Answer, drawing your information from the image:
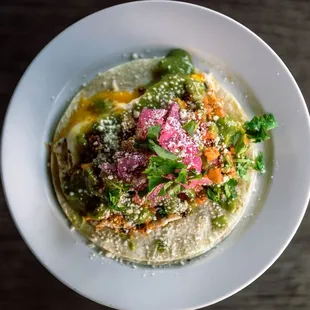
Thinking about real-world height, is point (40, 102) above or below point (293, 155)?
above

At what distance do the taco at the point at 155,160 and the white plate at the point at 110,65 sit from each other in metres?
0.08

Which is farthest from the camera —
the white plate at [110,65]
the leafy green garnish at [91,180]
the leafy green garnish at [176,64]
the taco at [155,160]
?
the leafy green garnish at [176,64]

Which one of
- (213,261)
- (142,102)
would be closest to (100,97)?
(142,102)

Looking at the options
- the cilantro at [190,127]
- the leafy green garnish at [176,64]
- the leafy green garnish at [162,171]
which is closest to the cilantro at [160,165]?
the leafy green garnish at [162,171]

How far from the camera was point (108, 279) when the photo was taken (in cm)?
260

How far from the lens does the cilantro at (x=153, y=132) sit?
2238mm

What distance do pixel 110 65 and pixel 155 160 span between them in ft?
2.67

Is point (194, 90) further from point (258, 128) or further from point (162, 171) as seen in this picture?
point (162, 171)

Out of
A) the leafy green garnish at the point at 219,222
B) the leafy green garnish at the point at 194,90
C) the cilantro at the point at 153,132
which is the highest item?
the leafy green garnish at the point at 194,90

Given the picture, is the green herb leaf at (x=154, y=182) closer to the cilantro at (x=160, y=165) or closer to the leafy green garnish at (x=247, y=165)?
the cilantro at (x=160, y=165)

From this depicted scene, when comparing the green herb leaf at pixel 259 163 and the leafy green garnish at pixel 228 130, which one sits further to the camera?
the green herb leaf at pixel 259 163

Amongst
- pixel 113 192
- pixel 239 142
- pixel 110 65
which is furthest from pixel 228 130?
pixel 110 65

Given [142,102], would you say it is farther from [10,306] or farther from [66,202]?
[10,306]

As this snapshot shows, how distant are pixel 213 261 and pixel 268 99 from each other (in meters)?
0.95
